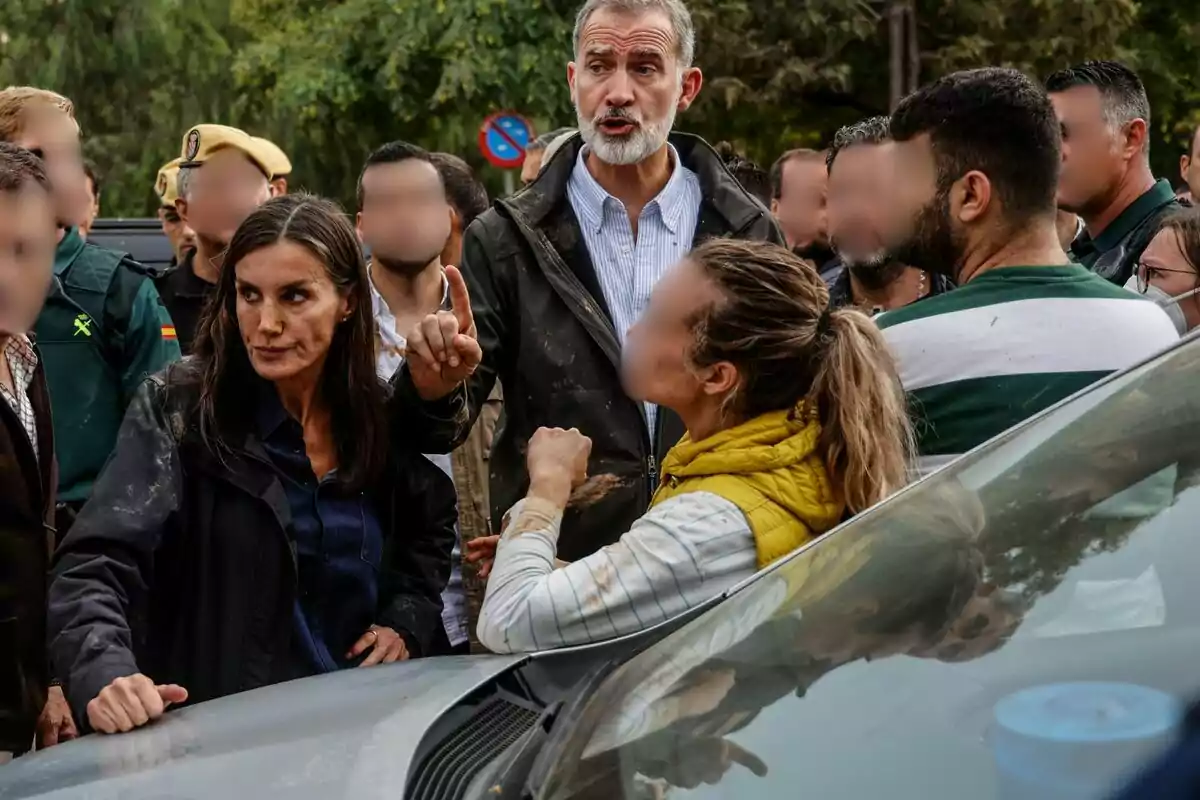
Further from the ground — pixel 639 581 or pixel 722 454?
pixel 722 454

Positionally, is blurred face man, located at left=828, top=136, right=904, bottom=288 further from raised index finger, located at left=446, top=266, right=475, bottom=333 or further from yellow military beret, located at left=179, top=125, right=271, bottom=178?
yellow military beret, located at left=179, top=125, right=271, bottom=178

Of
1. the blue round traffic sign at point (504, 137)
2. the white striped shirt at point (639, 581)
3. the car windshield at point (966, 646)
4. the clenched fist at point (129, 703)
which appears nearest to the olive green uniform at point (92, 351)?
the clenched fist at point (129, 703)

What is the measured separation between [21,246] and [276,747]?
4.21 ft

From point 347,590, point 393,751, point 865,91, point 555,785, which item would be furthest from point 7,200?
point 865,91

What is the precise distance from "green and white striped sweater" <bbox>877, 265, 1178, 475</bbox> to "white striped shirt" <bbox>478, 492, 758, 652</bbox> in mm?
448

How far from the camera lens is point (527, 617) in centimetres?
240

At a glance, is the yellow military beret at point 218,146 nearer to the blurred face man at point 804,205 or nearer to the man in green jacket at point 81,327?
the man in green jacket at point 81,327

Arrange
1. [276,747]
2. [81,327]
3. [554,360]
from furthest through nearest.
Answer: [81,327]
[554,360]
[276,747]

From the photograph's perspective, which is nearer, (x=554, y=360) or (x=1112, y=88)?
(x=554, y=360)

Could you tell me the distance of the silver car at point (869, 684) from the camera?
1470mm

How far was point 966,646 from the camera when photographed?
163cm

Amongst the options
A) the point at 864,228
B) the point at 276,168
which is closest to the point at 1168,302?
the point at 864,228

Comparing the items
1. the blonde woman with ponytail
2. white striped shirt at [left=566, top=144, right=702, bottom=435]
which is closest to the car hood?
the blonde woman with ponytail

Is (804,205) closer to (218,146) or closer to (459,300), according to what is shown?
(218,146)
